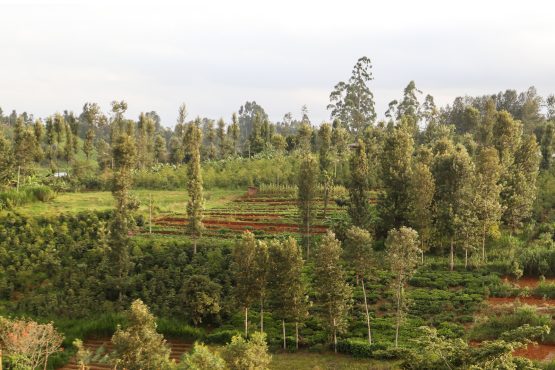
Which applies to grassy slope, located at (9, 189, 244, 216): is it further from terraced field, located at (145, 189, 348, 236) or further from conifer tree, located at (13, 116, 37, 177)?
conifer tree, located at (13, 116, 37, 177)

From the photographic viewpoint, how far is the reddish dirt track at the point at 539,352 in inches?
1026

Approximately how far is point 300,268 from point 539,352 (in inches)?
529

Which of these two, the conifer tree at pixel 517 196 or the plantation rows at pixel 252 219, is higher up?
the conifer tree at pixel 517 196

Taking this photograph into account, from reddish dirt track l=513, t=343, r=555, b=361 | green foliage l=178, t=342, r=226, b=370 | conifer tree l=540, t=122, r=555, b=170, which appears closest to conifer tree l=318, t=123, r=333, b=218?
reddish dirt track l=513, t=343, r=555, b=361

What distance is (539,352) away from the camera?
26734 mm

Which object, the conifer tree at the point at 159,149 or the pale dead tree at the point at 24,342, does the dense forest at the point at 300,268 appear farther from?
the conifer tree at the point at 159,149

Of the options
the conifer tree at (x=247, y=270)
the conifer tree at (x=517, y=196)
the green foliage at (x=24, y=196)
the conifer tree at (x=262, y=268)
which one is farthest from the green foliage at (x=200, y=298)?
the conifer tree at (x=517, y=196)

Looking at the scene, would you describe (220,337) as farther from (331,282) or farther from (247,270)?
(331,282)

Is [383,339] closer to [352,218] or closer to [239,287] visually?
[239,287]

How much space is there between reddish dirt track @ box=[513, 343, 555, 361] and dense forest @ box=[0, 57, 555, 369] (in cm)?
14

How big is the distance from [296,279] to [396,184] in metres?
16.8

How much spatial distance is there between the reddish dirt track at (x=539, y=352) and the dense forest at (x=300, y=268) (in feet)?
0.46

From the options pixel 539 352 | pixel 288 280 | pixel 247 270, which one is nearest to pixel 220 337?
pixel 247 270

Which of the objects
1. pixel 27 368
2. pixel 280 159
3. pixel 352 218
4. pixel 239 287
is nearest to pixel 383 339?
pixel 239 287
